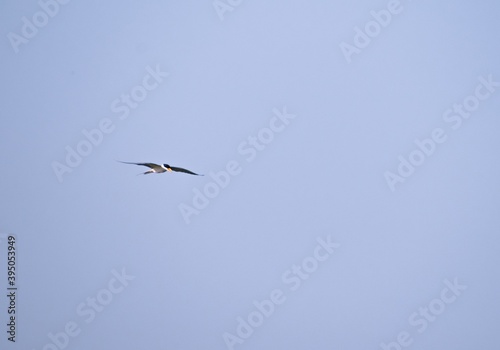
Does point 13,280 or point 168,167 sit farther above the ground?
point 13,280

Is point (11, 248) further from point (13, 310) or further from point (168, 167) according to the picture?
point (168, 167)

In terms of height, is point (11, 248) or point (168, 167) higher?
point (11, 248)

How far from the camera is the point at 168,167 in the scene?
1278 inches

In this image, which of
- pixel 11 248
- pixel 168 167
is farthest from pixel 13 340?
pixel 168 167

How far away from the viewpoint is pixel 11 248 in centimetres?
4038

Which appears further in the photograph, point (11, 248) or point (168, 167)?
point (11, 248)

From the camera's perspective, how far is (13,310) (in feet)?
133

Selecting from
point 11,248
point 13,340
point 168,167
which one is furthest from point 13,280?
point 168,167

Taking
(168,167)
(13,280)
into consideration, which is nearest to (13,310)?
(13,280)

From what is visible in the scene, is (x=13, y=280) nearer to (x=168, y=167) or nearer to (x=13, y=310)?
(x=13, y=310)

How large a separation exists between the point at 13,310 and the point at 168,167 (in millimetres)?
13404

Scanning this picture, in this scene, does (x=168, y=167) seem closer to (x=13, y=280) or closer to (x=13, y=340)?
(x=13, y=280)

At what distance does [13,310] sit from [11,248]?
9.88 feet

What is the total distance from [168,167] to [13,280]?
1200 centimetres
